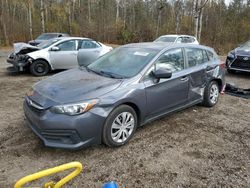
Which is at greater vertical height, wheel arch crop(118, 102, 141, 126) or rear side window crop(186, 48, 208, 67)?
rear side window crop(186, 48, 208, 67)

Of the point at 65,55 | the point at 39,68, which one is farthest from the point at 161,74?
the point at 39,68

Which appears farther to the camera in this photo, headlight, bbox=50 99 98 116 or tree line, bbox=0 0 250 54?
tree line, bbox=0 0 250 54

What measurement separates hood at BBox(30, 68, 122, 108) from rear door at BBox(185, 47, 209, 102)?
1711 mm

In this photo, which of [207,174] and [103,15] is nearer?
[207,174]

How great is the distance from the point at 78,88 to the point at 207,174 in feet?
6.80

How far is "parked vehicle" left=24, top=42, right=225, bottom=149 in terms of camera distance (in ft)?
10.0

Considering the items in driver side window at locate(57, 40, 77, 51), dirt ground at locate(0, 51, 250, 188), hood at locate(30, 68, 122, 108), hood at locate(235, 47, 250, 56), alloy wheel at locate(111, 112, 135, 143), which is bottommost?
dirt ground at locate(0, 51, 250, 188)

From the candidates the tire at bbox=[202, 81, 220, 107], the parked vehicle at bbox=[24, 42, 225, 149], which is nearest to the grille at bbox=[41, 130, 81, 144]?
the parked vehicle at bbox=[24, 42, 225, 149]

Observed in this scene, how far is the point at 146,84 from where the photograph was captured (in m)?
3.69

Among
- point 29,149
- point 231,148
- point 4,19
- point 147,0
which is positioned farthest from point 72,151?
point 147,0

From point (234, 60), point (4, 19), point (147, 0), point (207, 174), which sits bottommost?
point (207, 174)

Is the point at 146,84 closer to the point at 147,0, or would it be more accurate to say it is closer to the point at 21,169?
the point at 21,169

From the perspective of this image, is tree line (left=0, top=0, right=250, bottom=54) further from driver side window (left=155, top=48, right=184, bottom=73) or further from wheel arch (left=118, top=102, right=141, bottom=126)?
wheel arch (left=118, top=102, right=141, bottom=126)

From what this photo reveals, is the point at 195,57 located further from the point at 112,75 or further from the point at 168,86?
the point at 112,75
